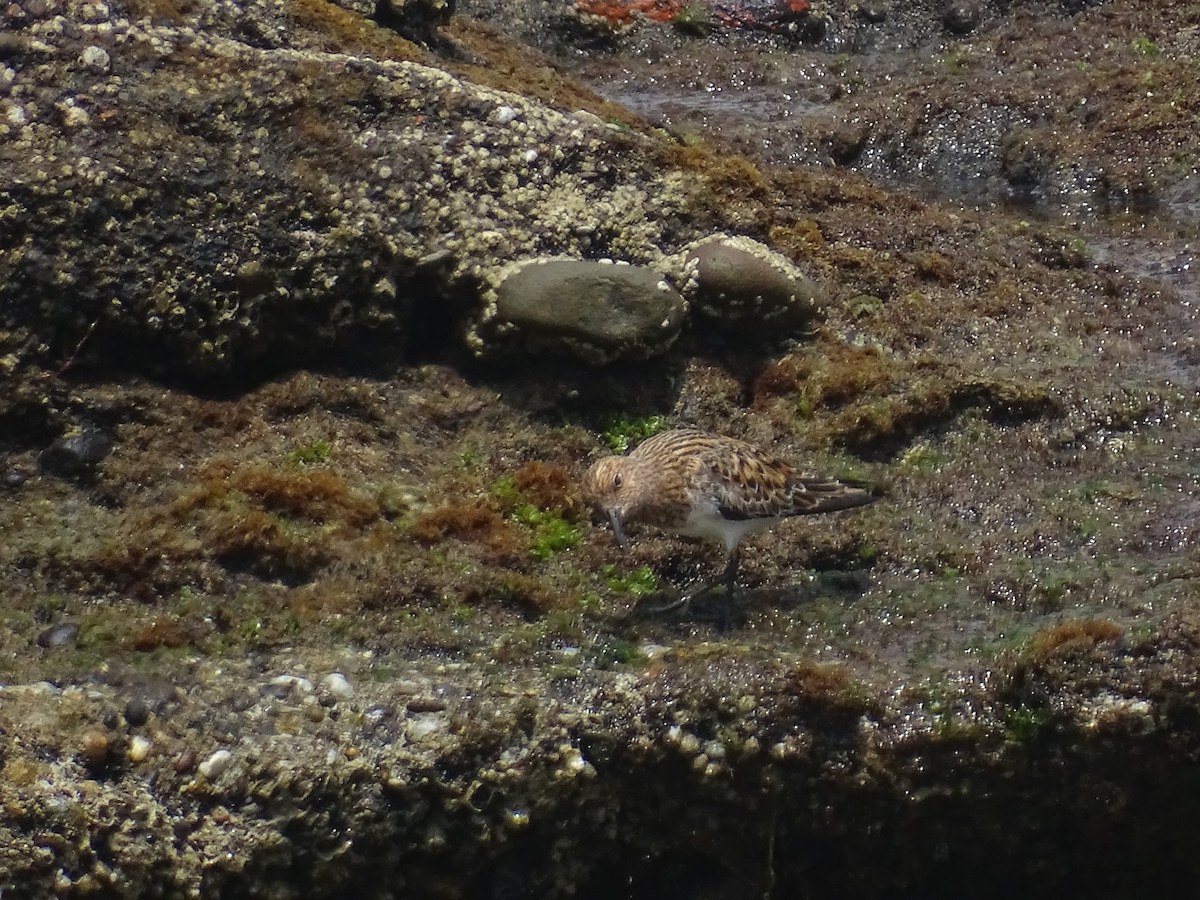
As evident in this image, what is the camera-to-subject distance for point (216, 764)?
17.9ft

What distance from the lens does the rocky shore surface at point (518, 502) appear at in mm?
5766

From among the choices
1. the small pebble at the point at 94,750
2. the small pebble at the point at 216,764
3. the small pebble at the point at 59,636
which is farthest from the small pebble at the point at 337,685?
the small pebble at the point at 59,636

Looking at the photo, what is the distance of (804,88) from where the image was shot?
531 inches

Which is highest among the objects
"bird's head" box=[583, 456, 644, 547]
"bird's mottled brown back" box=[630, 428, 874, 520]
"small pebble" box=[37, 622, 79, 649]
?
"bird's mottled brown back" box=[630, 428, 874, 520]

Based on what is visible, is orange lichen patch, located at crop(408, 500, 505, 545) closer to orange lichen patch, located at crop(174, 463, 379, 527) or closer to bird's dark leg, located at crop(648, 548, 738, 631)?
orange lichen patch, located at crop(174, 463, 379, 527)

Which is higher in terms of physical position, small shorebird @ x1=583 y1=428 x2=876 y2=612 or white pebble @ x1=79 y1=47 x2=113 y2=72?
white pebble @ x1=79 y1=47 x2=113 y2=72

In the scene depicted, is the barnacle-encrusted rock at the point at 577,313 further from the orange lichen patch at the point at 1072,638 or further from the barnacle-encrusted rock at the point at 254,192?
the orange lichen patch at the point at 1072,638

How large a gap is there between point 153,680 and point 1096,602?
4.24 m

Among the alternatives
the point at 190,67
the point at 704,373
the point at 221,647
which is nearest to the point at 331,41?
the point at 190,67

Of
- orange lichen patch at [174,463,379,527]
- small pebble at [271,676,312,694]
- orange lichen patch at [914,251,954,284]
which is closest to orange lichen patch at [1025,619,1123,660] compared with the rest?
small pebble at [271,676,312,694]

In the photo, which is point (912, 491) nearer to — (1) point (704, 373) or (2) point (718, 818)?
(1) point (704, 373)

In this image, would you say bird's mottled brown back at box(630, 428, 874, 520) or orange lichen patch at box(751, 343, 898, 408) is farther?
orange lichen patch at box(751, 343, 898, 408)

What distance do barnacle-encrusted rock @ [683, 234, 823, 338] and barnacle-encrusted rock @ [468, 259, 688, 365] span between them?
402 millimetres

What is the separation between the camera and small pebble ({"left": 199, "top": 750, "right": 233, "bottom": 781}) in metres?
5.45
